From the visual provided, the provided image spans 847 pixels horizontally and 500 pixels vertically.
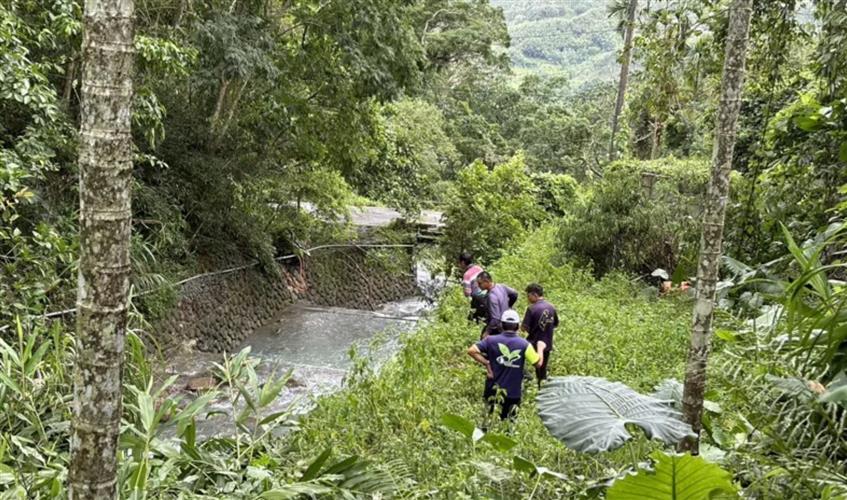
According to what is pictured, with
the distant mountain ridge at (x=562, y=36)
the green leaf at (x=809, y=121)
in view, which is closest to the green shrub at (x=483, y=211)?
the green leaf at (x=809, y=121)

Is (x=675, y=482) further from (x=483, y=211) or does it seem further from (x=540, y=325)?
(x=483, y=211)

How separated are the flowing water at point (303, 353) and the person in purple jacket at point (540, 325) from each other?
1.37m

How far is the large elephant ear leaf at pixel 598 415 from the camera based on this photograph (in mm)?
2238

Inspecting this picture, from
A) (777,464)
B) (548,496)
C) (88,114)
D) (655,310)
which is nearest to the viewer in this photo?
(88,114)

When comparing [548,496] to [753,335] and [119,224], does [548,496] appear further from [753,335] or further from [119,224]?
[119,224]

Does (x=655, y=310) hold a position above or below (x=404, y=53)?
below

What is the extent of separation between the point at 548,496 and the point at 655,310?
5.92 m

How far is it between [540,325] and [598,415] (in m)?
3.50

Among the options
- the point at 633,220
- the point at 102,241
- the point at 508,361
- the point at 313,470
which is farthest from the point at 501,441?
the point at 633,220

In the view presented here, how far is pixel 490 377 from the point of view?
5035 millimetres

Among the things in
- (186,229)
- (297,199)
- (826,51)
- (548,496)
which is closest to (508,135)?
(297,199)

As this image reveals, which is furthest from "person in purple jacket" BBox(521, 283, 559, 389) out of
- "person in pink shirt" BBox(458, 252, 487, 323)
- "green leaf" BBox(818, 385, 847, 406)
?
"green leaf" BBox(818, 385, 847, 406)

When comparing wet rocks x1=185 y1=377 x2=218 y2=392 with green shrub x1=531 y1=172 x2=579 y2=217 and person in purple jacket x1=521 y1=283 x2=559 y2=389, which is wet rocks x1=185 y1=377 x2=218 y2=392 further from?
green shrub x1=531 y1=172 x2=579 y2=217

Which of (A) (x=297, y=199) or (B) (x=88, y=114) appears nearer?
(B) (x=88, y=114)
